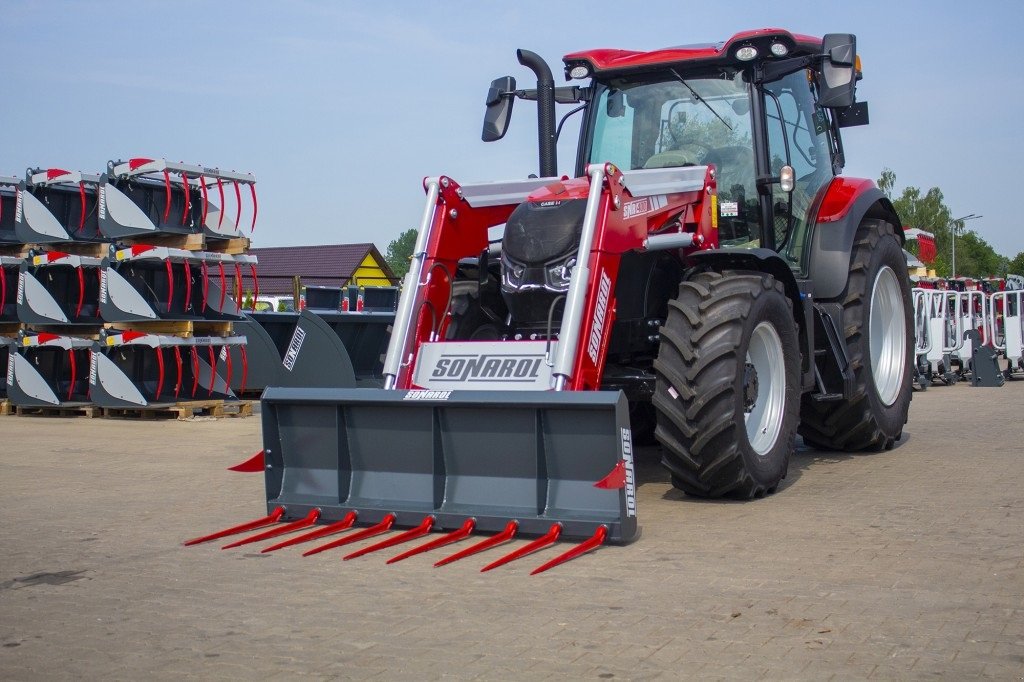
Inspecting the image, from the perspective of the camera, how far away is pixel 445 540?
5.88 m

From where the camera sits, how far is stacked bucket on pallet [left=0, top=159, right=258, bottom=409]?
1324cm

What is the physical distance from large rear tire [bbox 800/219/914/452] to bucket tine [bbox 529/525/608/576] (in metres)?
3.60

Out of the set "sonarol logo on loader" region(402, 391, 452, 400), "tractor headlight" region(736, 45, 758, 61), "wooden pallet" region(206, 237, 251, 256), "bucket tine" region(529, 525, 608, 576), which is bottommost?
"bucket tine" region(529, 525, 608, 576)

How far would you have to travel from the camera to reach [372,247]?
186 ft

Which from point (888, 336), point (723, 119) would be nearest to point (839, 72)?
point (723, 119)

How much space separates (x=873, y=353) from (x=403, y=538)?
5210 mm

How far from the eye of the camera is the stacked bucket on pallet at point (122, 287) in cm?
1324

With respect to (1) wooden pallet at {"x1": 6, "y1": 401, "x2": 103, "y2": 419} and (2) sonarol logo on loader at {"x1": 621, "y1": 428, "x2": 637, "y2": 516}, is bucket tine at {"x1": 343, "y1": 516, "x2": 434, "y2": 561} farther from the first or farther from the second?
(1) wooden pallet at {"x1": 6, "y1": 401, "x2": 103, "y2": 419}

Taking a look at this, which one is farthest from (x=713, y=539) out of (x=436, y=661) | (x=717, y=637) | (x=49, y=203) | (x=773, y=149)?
(x=49, y=203)

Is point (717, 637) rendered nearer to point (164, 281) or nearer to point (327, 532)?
point (327, 532)

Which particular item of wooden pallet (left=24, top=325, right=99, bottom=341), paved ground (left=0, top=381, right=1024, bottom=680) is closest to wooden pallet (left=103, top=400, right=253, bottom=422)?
wooden pallet (left=24, top=325, right=99, bottom=341)

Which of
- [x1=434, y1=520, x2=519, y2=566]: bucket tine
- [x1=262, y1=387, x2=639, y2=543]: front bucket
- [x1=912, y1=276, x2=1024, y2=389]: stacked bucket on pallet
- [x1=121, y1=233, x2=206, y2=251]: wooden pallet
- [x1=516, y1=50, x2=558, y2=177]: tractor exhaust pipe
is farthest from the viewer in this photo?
[x1=912, y1=276, x2=1024, y2=389]: stacked bucket on pallet

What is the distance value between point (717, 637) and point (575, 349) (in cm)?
231

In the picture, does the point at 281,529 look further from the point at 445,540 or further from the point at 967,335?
the point at 967,335
